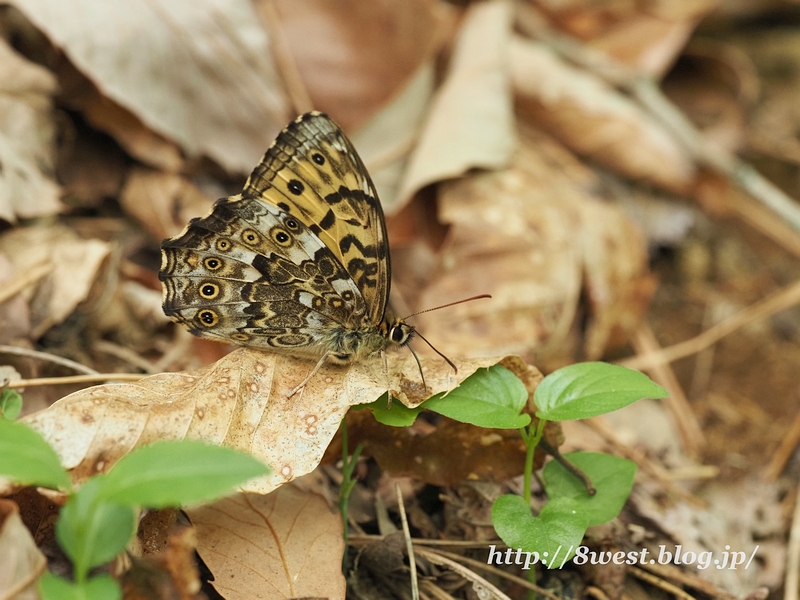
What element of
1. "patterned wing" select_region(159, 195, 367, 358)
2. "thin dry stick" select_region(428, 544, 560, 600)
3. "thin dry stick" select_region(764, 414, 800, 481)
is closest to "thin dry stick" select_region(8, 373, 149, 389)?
"patterned wing" select_region(159, 195, 367, 358)

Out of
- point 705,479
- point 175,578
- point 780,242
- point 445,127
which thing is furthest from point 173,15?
point 780,242

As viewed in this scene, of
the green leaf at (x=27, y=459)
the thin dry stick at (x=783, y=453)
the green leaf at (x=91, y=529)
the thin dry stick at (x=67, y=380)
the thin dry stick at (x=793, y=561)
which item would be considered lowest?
the thin dry stick at (x=783, y=453)

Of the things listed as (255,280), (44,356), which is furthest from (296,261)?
(44,356)

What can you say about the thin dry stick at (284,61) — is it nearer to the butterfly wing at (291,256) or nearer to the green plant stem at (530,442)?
the butterfly wing at (291,256)

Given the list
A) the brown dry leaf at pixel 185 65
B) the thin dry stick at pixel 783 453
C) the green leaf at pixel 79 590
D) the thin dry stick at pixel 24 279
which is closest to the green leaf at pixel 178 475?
the green leaf at pixel 79 590

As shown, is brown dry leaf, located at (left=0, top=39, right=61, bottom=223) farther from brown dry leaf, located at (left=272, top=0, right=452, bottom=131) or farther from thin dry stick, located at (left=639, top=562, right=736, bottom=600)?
thin dry stick, located at (left=639, top=562, right=736, bottom=600)
